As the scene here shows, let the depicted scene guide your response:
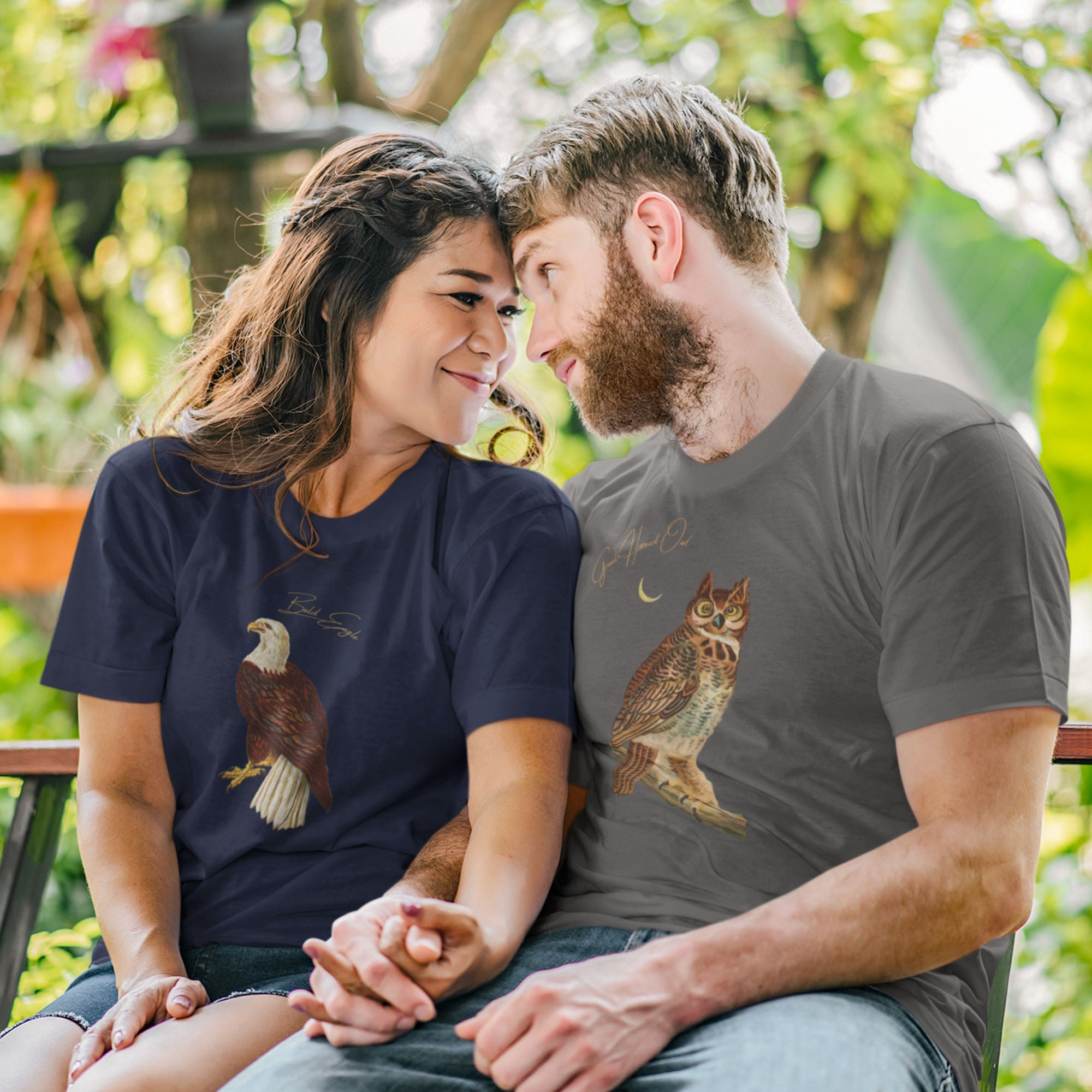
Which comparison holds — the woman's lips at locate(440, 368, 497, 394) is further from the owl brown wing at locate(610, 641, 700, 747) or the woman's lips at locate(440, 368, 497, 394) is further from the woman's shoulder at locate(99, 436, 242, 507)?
the owl brown wing at locate(610, 641, 700, 747)

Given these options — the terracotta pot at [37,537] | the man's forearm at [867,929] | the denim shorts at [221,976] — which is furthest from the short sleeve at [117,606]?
the terracotta pot at [37,537]

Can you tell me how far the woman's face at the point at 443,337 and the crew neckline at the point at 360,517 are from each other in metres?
0.08

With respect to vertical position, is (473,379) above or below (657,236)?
below

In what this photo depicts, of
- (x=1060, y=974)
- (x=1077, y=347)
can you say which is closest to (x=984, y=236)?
(x=1077, y=347)

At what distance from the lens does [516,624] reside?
4.75 feet

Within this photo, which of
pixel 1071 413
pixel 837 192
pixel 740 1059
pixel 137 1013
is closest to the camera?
pixel 740 1059

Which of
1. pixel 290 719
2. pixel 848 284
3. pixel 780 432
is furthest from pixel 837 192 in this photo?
pixel 290 719

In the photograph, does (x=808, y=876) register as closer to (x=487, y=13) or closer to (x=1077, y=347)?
(x=1077, y=347)

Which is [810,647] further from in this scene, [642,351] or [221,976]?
[221,976]

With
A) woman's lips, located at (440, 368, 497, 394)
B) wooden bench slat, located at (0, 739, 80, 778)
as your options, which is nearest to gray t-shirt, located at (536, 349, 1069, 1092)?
woman's lips, located at (440, 368, 497, 394)

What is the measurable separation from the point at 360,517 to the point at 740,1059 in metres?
0.85

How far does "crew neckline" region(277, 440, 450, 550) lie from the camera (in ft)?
5.04

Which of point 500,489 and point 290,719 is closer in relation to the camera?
point 290,719

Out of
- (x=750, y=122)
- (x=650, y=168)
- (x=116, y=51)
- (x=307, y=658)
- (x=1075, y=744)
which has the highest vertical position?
(x=116, y=51)
